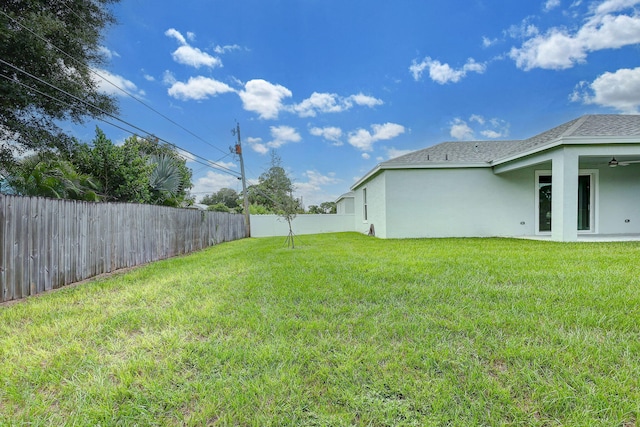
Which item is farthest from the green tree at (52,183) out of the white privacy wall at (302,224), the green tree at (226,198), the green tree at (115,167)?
the green tree at (226,198)

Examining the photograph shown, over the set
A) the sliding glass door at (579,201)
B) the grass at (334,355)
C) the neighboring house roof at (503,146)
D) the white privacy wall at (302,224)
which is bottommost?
the grass at (334,355)

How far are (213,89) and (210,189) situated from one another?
22211 mm

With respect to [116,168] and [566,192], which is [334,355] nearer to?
[566,192]

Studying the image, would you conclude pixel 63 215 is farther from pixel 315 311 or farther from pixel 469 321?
pixel 469 321

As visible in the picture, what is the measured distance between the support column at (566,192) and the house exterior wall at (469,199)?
8.57 ft

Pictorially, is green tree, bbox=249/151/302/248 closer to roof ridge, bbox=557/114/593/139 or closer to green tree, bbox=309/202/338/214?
roof ridge, bbox=557/114/593/139

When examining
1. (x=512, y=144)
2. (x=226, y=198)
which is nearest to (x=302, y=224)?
(x=512, y=144)

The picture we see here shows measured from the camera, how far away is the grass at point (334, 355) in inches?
64.8

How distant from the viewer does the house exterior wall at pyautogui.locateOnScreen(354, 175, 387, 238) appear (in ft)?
37.1

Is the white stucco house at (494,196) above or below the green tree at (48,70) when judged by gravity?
below

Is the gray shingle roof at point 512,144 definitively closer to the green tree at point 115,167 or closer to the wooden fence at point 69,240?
the wooden fence at point 69,240

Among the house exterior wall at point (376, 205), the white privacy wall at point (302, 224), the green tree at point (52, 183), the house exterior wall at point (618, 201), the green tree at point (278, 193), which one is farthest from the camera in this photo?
the white privacy wall at point (302, 224)

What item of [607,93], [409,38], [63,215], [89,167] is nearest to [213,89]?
[89,167]

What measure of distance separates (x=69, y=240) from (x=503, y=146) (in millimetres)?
15553
